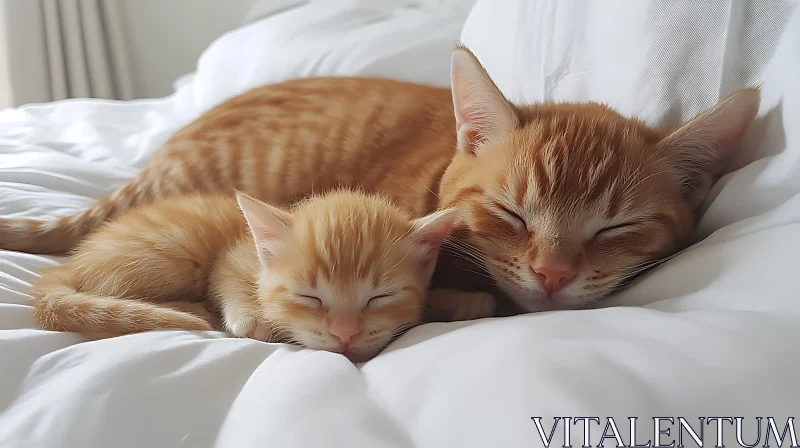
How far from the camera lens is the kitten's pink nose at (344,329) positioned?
845 mm

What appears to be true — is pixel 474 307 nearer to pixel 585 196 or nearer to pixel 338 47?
pixel 585 196

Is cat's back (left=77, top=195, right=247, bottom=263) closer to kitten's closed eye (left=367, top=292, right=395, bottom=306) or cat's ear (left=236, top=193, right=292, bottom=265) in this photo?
cat's ear (left=236, top=193, right=292, bottom=265)

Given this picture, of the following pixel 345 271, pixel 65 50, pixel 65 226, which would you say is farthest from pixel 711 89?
pixel 65 50

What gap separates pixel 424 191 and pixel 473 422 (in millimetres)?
682

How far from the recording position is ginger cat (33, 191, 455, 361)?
85 centimetres

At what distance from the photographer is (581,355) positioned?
533mm

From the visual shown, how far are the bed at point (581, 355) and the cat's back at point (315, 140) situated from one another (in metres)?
0.30

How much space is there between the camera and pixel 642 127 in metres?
0.92

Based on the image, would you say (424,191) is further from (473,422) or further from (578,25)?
(473,422)

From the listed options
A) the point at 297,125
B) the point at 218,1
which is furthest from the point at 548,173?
the point at 218,1

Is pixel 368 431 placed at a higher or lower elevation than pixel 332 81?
lower

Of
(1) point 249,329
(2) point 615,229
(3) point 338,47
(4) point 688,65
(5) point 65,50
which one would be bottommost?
(1) point 249,329

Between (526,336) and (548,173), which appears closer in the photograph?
(526,336)

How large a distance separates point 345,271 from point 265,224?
15cm
